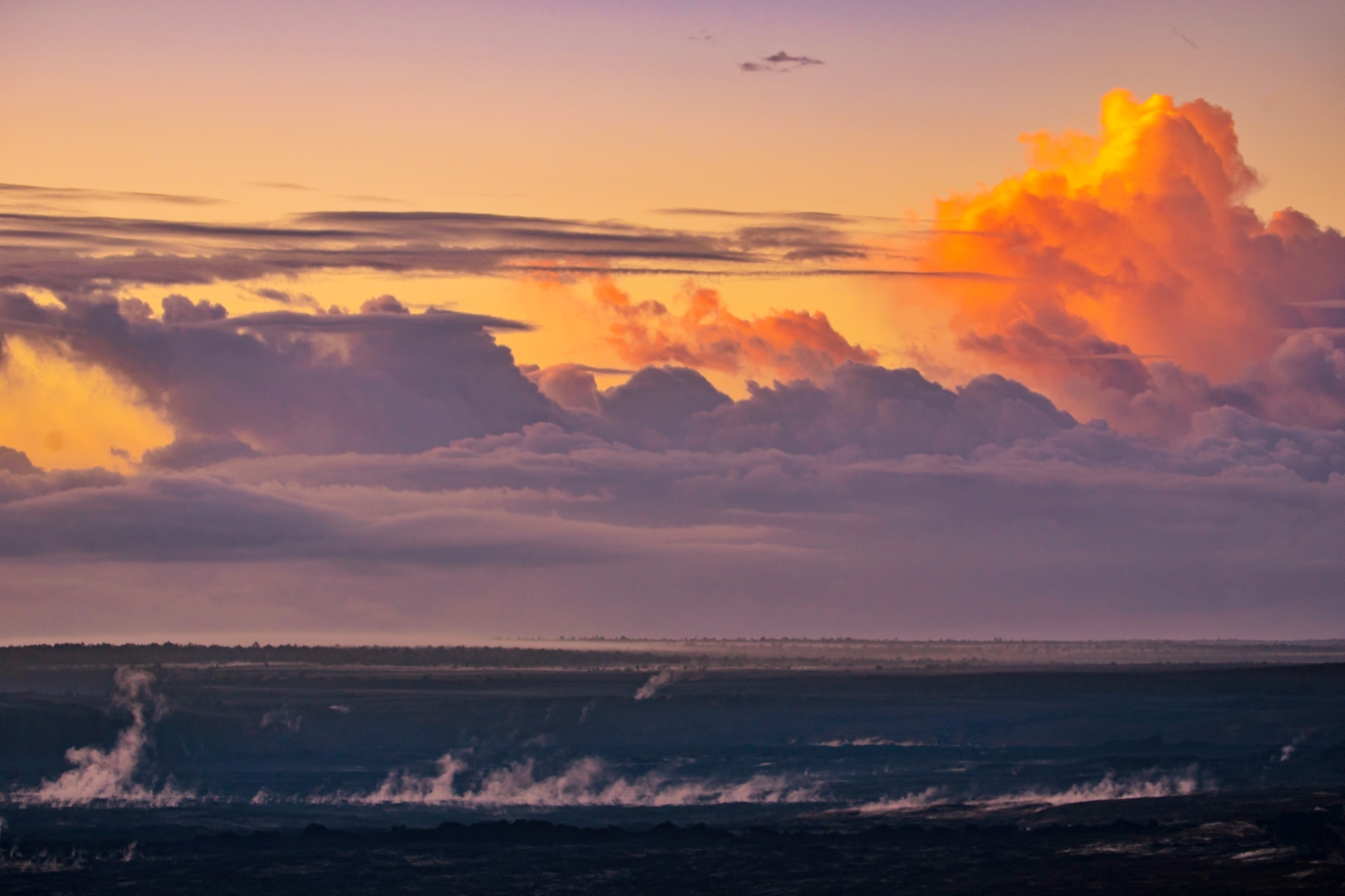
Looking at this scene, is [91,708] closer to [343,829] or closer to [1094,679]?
[343,829]

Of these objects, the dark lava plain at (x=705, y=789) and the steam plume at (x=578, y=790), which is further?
the steam plume at (x=578, y=790)

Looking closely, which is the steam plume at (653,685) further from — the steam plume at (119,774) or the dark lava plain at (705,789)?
the steam plume at (119,774)

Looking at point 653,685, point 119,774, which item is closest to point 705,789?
point 119,774

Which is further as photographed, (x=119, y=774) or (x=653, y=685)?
(x=653, y=685)

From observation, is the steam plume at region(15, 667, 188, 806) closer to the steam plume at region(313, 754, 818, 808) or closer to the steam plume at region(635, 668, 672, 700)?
the steam plume at region(313, 754, 818, 808)

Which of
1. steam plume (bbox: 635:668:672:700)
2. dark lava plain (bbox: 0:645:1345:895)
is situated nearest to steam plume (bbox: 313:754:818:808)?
dark lava plain (bbox: 0:645:1345:895)

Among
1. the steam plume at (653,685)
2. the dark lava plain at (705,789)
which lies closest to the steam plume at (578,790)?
the dark lava plain at (705,789)

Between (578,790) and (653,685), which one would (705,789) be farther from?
(653,685)

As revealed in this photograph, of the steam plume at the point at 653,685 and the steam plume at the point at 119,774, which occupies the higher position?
the steam plume at the point at 653,685
